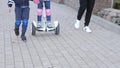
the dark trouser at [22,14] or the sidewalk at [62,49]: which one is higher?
the dark trouser at [22,14]

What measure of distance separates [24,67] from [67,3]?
36.0 ft

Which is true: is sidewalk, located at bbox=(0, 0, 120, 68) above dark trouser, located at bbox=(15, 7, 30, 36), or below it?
below

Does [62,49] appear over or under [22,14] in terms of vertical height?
under

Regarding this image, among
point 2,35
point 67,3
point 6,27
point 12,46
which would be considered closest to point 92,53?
point 12,46

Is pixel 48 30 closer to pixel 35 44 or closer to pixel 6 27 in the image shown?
pixel 35 44

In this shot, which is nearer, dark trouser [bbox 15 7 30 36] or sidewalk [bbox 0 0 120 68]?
sidewalk [bbox 0 0 120 68]

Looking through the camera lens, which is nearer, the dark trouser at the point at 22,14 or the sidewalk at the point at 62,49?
the sidewalk at the point at 62,49

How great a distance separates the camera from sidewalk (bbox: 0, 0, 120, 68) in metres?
Result: 6.75

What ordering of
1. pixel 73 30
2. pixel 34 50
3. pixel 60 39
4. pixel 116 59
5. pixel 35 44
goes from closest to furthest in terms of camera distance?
pixel 116 59 → pixel 34 50 → pixel 35 44 → pixel 60 39 → pixel 73 30

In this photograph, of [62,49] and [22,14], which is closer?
[62,49]

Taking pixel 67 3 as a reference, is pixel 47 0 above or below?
above

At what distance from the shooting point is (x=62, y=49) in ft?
25.9

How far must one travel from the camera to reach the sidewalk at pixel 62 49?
6.75m

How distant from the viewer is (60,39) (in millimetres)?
8945
